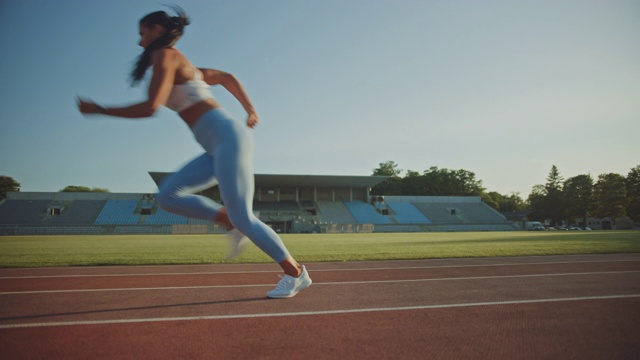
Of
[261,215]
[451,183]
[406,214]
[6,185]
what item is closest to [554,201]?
[451,183]

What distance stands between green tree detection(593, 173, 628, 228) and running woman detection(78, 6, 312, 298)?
314ft

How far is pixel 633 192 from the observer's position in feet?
256

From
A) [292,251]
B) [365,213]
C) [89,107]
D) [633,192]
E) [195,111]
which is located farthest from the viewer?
[633,192]

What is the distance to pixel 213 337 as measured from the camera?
2.72 metres

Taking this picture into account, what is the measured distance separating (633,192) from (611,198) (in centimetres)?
409

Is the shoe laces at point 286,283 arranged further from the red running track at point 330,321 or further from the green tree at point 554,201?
the green tree at point 554,201

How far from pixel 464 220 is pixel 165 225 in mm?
42980

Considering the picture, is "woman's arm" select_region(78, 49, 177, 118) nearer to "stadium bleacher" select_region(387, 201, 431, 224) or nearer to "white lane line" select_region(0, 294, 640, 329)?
"white lane line" select_region(0, 294, 640, 329)

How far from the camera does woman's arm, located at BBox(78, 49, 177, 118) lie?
114 inches

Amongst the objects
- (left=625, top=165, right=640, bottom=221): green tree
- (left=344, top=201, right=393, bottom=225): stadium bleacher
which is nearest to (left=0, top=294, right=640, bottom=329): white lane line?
(left=344, top=201, right=393, bottom=225): stadium bleacher

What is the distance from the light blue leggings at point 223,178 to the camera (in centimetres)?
325

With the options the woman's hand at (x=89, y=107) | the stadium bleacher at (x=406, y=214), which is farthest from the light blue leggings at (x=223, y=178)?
the stadium bleacher at (x=406, y=214)

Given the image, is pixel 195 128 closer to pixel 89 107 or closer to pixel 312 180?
pixel 89 107

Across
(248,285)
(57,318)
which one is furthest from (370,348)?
(248,285)
